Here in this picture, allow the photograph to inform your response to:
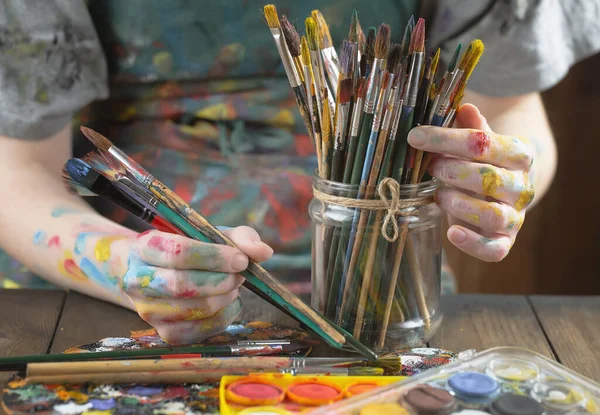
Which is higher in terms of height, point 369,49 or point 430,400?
point 369,49

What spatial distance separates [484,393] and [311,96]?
220 mm

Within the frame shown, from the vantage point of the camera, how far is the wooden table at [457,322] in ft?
1.97

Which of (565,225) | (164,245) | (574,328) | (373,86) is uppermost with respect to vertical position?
(373,86)

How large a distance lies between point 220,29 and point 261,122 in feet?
0.35

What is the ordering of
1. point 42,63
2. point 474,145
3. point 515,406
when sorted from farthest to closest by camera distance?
point 42,63 < point 474,145 < point 515,406

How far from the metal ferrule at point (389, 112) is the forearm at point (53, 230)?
0.26 meters

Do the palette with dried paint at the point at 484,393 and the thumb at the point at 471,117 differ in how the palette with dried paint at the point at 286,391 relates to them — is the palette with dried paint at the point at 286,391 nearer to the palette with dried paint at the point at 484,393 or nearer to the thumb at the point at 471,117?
the palette with dried paint at the point at 484,393

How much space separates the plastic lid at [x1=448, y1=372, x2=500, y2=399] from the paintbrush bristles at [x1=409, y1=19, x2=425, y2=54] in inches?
7.9

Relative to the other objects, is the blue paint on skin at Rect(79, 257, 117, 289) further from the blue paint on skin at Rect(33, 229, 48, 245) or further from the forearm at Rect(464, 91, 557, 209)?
the forearm at Rect(464, 91, 557, 209)

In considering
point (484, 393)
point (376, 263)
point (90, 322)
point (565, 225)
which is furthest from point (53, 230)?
point (565, 225)

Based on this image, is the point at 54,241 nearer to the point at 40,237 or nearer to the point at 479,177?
the point at 40,237

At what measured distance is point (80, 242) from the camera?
694 mm

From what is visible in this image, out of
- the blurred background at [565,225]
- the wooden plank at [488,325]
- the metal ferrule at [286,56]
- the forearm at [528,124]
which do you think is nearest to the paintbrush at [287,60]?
the metal ferrule at [286,56]

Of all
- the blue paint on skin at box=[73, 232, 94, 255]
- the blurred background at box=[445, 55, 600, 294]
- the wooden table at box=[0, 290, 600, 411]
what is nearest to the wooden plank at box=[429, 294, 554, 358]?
the wooden table at box=[0, 290, 600, 411]
